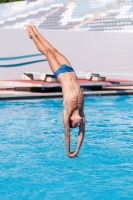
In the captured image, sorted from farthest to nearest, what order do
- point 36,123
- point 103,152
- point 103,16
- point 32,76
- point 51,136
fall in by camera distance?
point 103,16
point 32,76
point 36,123
point 51,136
point 103,152

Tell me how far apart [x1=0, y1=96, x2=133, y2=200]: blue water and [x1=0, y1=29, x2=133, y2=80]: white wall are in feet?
14.7

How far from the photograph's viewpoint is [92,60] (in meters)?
15.0

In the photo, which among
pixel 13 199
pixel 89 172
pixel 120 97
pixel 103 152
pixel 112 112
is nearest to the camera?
pixel 13 199

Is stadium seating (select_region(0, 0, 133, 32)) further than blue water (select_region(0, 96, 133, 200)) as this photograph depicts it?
Yes

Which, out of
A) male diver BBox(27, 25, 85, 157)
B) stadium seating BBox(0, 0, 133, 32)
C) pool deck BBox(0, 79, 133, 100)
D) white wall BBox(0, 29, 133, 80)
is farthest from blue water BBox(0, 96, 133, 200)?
stadium seating BBox(0, 0, 133, 32)

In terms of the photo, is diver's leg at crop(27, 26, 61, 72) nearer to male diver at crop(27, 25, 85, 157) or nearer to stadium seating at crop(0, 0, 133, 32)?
male diver at crop(27, 25, 85, 157)

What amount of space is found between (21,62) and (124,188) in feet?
32.7

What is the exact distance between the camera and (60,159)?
223 inches

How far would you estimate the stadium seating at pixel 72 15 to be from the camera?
19234 millimetres

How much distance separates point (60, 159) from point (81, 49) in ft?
31.4

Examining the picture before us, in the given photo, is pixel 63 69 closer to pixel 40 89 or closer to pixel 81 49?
pixel 40 89

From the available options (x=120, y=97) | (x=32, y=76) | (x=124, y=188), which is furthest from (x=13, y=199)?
(x=32, y=76)

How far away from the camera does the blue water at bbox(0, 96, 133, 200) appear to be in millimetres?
4383

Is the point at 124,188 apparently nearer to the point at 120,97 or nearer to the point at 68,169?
the point at 68,169
